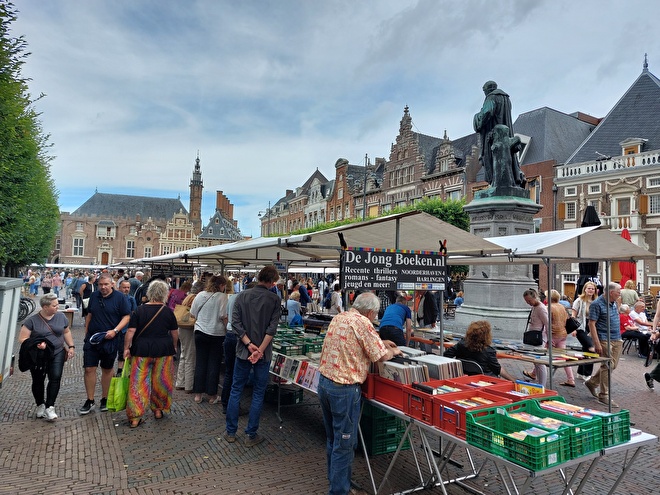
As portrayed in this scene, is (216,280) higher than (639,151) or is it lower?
lower

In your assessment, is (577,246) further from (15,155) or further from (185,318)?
(15,155)

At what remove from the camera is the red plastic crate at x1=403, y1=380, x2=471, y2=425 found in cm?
353

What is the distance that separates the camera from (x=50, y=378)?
5.75m

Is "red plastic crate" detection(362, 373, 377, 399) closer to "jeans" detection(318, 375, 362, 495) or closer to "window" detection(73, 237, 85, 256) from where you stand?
"jeans" detection(318, 375, 362, 495)

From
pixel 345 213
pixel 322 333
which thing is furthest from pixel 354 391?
pixel 345 213

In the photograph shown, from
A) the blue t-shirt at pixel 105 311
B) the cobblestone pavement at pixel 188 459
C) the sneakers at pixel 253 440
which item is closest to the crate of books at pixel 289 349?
the cobblestone pavement at pixel 188 459

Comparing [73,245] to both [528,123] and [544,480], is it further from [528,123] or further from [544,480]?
[544,480]

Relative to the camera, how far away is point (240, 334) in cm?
502

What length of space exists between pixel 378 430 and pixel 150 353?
3.09 meters

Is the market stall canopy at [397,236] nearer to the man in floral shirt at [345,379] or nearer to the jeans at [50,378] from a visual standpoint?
the man in floral shirt at [345,379]

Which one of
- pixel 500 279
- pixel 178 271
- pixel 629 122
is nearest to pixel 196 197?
pixel 629 122

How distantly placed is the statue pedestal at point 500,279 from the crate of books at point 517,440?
8.80 metres

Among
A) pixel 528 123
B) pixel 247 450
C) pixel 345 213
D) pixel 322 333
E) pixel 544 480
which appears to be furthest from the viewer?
pixel 345 213

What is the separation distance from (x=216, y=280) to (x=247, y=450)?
8.56 feet
